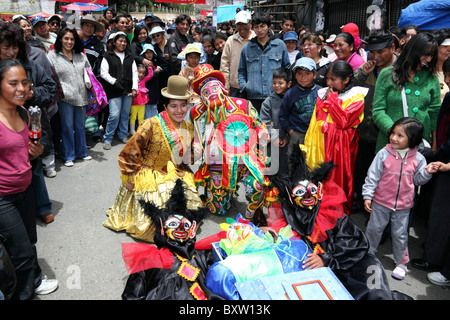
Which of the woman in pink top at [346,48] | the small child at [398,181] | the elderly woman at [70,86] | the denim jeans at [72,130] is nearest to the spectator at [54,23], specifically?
the elderly woman at [70,86]

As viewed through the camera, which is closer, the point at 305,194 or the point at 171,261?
the point at 171,261

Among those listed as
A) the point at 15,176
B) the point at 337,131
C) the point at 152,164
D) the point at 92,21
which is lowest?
the point at 152,164

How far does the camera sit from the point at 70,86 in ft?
16.1

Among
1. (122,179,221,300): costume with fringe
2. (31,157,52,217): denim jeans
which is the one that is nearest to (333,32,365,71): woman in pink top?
(122,179,221,300): costume with fringe

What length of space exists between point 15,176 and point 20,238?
44 centimetres

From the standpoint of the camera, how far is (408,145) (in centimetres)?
289

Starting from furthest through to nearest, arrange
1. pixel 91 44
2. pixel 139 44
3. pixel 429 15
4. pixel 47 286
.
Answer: pixel 139 44 < pixel 91 44 < pixel 429 15 < pixel 47 286

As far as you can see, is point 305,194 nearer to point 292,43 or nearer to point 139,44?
point 292,43

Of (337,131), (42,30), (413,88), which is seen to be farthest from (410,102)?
(42,30)

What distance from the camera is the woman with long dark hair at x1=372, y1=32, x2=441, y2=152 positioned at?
3.08m

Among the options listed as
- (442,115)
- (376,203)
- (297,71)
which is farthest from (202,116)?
(442,115)

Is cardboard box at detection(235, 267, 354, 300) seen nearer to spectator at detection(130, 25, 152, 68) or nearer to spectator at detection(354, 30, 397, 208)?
spectator at detection(354, 30, 397, 208)

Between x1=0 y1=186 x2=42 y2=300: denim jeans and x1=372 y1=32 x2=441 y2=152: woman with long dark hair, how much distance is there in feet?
10.8

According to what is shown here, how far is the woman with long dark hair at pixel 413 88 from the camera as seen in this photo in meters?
3.08
